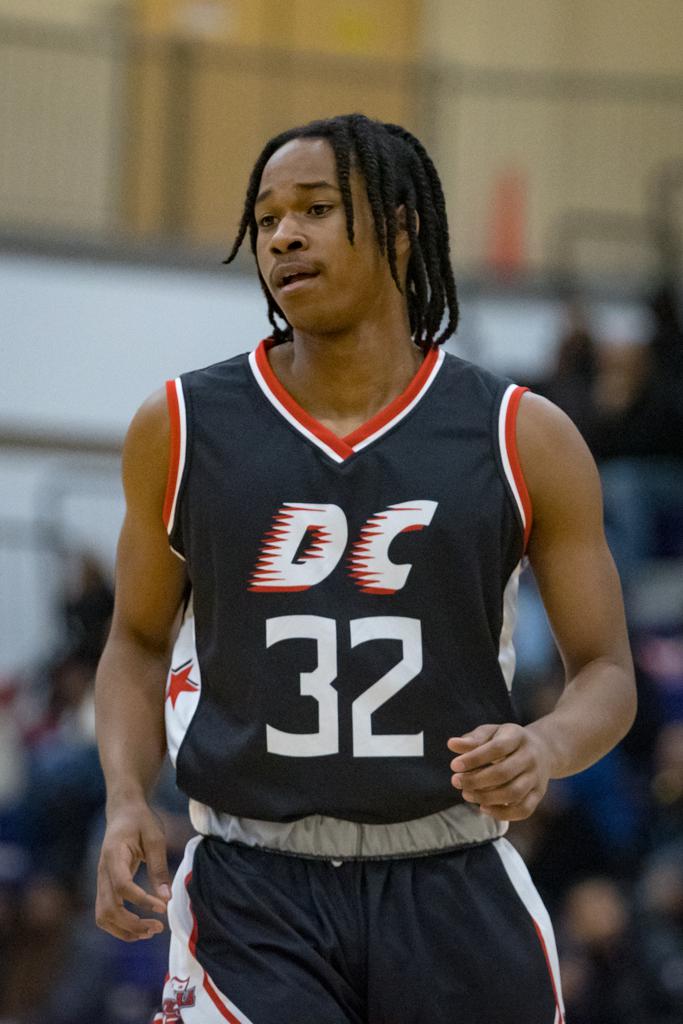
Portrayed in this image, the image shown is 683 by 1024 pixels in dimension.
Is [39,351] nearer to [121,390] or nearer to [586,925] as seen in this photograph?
[121,390]

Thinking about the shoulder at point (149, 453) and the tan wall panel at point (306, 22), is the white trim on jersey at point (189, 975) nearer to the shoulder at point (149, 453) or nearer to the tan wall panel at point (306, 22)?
the shoulder at point (149, 453)

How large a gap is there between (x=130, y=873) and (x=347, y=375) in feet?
3.28

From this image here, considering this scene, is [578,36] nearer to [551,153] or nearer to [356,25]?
[551,153]

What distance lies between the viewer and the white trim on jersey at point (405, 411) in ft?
10.6

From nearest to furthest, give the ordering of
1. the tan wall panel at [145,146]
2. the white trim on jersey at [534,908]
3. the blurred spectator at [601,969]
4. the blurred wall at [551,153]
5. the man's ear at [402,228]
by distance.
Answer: the white trim on jersey at [534,908] < the man's ear at [402,228] < the blurred spectator at [601,969] < the blurred wall at [551,153] < the tan wall panel at [145,146]

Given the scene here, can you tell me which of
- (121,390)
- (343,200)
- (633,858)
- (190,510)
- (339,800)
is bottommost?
(633,858)

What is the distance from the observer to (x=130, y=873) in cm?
302

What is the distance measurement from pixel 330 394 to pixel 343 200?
0.36 meters

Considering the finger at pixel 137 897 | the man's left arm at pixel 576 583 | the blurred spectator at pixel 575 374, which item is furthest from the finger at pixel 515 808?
the blurred spectator at pixel 575 374

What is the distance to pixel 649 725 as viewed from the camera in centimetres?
830

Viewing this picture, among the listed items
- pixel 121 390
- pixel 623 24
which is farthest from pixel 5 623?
pixel 623 24

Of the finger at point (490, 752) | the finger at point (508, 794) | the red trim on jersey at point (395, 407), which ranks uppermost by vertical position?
the red trim on jersey at point (395, 407)

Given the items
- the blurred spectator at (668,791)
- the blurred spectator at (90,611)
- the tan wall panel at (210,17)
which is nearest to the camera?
the blurred spectator at (668,791)

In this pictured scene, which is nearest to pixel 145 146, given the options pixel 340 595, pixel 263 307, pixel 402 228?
pixel 263 307
